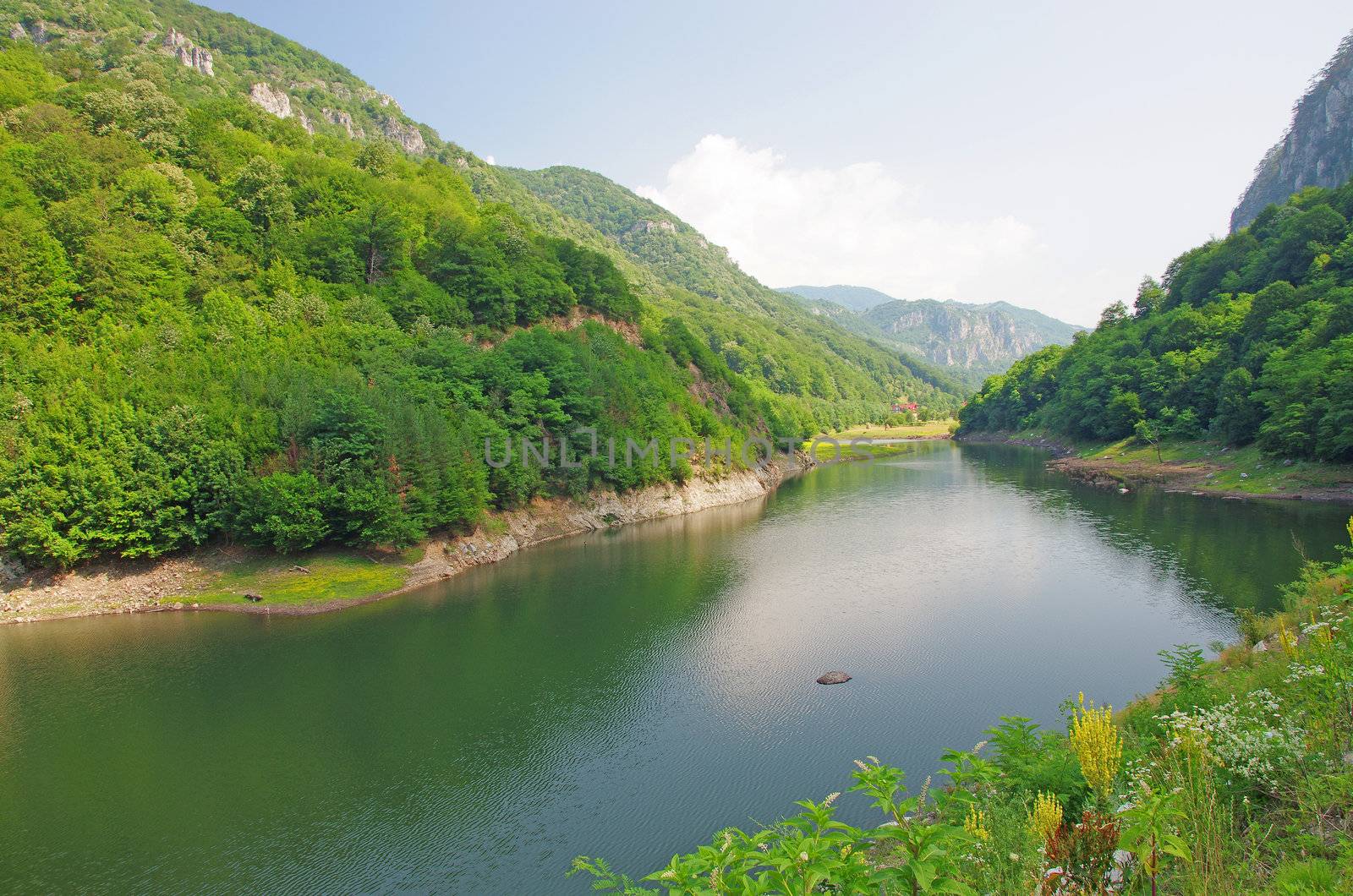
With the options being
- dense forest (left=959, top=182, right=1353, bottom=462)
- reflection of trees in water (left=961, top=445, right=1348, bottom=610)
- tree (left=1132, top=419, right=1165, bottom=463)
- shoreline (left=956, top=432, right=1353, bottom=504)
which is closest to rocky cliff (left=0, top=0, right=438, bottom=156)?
reflection of trees in water (left=961, top=445, right=1348, bottom=610)

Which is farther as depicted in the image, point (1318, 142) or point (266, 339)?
point (1318, 142)

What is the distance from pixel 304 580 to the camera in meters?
34.1

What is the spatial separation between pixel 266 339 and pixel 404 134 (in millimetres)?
108458

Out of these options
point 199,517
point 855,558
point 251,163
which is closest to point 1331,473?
point 855,558

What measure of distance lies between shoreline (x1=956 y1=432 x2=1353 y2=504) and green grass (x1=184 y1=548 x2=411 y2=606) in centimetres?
5926

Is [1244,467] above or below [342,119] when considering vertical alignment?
below

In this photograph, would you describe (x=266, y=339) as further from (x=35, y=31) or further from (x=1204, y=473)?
(x=35, y=31)

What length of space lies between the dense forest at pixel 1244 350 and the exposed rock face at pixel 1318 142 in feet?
96.9

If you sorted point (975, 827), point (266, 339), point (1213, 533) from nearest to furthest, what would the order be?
point (975, 827) < point (1213, 533) < point (266, 339)

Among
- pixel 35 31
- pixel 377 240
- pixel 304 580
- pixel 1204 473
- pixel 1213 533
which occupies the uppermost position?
pixel 35 31

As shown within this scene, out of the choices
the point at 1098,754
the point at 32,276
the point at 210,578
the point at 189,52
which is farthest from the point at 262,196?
the point at 189,52

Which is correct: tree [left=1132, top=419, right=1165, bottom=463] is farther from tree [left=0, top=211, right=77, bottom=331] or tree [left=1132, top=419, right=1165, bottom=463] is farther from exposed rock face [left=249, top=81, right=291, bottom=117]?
exposed rock face [left=249, top=81, right=291, bottom=117]

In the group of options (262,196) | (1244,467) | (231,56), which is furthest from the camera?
(231,56)

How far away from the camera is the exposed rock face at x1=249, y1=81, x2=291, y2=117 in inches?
4067
